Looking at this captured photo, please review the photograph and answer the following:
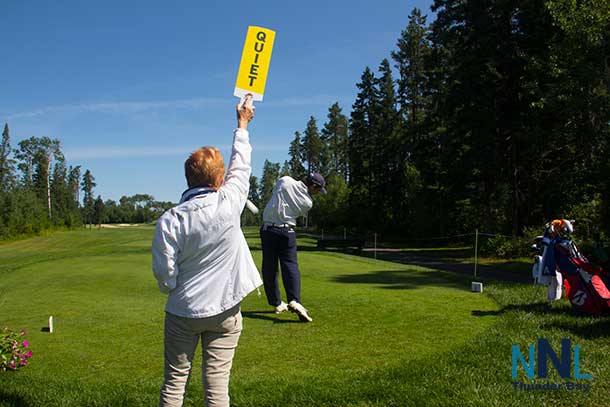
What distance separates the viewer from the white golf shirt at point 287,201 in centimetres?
642

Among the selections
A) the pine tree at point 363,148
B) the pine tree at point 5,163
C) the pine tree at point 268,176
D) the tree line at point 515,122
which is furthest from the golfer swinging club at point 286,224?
the pine tree at point 268,176

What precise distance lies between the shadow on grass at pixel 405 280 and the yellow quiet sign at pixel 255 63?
20.6ft

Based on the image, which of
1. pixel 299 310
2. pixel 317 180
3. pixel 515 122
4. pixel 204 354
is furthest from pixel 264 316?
pixel 515 122

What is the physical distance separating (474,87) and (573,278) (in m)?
19.0

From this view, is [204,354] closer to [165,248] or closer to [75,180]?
[165,248]

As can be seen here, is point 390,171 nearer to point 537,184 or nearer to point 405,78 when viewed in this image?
point 405,78

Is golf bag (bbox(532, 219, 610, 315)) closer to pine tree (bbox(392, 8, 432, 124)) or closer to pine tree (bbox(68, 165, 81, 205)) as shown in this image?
pine tree (bbox(392, 8, 432, 124))

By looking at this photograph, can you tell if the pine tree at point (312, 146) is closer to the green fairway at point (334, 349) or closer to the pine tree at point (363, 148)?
the pine tree at point (363, 148)

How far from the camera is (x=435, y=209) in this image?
3706cm

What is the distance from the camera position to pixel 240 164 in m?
3.39

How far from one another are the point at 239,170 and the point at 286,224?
3.22m

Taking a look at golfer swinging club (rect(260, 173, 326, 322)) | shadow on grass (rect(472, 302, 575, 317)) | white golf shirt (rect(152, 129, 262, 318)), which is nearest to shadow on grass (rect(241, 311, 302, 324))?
golfer swinging club (rect(260, 173, 326, 322))

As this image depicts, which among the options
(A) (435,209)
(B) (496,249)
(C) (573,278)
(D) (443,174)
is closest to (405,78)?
(A) (435,209)

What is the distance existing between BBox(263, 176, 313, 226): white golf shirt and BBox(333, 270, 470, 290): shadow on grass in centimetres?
350
